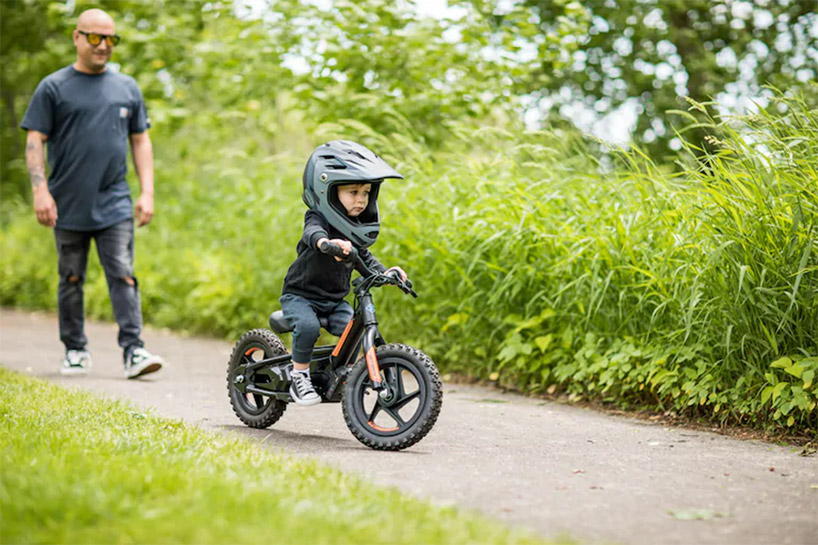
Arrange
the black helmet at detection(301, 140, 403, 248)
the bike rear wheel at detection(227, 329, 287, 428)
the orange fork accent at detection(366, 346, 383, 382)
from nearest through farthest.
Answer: the orange fork accent at detection(366, 346, 383, 382) → the black helmet at detection(301, 140, 403, 248) → the bike rear wheel at detection(227, 329, 287, 428)

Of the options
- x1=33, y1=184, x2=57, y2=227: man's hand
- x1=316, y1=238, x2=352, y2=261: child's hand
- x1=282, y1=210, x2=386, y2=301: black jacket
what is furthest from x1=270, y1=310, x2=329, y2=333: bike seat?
x1=33, y1=184, x2=57, y2=227: man's hand

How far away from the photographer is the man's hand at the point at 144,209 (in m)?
7.59

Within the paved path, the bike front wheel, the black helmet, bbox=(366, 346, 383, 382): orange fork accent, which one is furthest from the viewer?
the black helmet

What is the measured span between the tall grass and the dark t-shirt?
212 centimetres

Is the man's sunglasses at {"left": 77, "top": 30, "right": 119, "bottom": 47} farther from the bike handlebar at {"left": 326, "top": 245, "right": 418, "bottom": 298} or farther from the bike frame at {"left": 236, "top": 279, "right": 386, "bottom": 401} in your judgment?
the bike handlebar at {"left": 326, "top": 245, "right": 418, "bottom": 298}

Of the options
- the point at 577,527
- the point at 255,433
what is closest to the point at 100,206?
the point at 255,433

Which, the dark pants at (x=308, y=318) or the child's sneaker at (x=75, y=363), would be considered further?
the child's sneaker at (x=75, y=363)

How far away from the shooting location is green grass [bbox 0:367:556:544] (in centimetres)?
310

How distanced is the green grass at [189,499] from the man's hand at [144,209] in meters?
3.14

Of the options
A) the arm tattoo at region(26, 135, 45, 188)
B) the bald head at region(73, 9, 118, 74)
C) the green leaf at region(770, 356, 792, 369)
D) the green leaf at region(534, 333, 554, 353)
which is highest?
the bald head at region(73, 9, 118, 74)

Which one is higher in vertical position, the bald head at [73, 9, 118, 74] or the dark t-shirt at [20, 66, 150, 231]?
the bald head at [73, 9, 118, 74]

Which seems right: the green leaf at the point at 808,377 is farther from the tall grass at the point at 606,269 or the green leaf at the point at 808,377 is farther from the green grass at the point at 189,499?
the green grass at the point at 189,499

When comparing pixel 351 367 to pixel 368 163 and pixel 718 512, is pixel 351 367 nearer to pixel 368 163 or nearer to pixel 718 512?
pixel 368 163

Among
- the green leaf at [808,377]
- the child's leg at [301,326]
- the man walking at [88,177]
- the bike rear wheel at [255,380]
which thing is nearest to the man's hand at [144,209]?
the man walking at [88,177]
